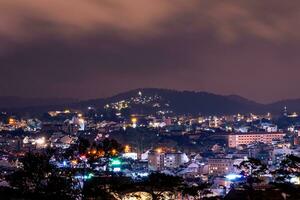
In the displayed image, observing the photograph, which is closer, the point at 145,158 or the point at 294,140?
the point at 145,158

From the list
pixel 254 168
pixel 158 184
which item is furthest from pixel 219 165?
pixel 158 184

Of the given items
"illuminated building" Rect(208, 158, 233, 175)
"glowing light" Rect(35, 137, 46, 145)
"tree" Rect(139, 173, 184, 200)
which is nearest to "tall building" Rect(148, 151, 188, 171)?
"illuminated building" Rect(208, 158, 233, 175)

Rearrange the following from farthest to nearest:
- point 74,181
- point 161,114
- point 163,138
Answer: point 161,114 → point 163,138 → point 74,181

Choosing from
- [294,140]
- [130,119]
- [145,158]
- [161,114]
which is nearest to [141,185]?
[145,158]

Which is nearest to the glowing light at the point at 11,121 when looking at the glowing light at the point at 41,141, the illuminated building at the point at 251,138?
the glowing light at the point at 41,141

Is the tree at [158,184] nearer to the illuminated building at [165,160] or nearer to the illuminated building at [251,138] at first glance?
the illuminated building at [165,160]

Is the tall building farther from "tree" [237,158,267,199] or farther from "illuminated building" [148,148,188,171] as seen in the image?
"tree" [237,158,267,199]

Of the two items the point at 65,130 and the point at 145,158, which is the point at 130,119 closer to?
the point at 65,130

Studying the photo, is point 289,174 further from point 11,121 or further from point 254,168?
point 11,121
